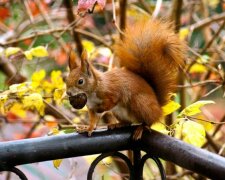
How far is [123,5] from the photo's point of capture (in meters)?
1.66

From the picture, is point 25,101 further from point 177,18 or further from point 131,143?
point 177,18

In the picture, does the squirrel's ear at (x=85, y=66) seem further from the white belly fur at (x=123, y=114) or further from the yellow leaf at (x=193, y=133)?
the yellow leaf at (x=193, y=133)

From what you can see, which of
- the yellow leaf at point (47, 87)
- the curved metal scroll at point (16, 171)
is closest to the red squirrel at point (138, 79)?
the yellow leaf at point (47, 87)

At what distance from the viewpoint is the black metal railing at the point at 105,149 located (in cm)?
75

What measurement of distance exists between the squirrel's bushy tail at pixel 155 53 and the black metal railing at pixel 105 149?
34 cm

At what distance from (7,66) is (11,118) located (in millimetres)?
486

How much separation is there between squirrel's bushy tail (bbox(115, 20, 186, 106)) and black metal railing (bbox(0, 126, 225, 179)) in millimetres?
344

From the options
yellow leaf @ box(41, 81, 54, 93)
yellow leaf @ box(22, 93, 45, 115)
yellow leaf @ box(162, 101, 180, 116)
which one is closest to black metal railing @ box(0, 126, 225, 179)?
yellow leaf @ box(162, 101, 180, 116)

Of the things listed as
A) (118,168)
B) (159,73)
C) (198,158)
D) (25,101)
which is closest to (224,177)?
(198,158)

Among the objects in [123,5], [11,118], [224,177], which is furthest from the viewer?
[11,118]

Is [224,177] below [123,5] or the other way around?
below

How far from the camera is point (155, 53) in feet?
4.15

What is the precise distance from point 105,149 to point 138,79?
447 millimetres

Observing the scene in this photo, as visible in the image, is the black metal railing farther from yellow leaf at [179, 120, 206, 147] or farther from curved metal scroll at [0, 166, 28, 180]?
yellow leaf at [179, 120, 206, 147]
